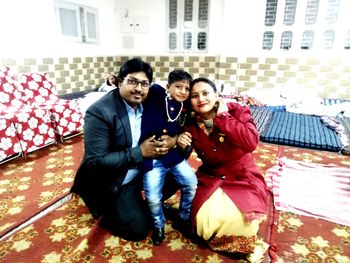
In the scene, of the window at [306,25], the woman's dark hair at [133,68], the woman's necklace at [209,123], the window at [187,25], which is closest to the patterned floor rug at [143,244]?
the woman's necklace at [209,123]

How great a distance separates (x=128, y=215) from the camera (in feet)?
5.28

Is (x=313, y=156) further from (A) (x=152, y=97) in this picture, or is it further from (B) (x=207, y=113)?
(A) (x=152, y=97)

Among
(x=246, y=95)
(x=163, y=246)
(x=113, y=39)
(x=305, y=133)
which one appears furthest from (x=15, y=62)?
(x=305, y=133)

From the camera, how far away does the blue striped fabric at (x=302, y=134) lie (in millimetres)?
3020

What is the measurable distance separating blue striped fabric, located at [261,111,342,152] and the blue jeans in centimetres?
190

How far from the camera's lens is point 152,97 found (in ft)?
5.29

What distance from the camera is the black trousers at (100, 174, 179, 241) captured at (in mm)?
1607

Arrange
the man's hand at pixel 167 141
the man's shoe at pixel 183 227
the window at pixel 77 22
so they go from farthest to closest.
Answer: the window at pixel 77 22 → the man's shoe at pixel 183 227 → the man's hand at pixel 167 141

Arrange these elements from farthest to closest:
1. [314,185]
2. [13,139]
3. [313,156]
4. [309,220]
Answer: [313,156] → [13,139] → [314,185] → [309,220]

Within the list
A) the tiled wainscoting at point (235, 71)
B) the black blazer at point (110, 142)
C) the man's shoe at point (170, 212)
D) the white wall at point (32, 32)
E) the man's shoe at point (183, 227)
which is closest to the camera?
the black blazer at point (110, 142)

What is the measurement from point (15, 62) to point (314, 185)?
3.83 meters

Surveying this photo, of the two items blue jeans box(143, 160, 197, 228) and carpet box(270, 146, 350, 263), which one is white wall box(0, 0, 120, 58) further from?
carpet box(270, 146, 350, 263)

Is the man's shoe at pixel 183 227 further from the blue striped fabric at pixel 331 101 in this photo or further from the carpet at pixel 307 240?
the blue striped fabric at pixel 331 101

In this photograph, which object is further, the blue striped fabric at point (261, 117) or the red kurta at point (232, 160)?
the blue striped fabric at point (261, 117)
